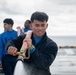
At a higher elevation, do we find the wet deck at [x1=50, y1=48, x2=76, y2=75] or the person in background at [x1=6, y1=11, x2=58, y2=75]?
the person in background at [x1=6, y1=11, x2=58, y2=75]

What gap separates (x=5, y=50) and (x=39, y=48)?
406 centimetres

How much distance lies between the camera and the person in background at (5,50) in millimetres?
9406

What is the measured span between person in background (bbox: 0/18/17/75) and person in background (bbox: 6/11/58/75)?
148 inches

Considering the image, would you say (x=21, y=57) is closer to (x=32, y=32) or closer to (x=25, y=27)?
(x=32, y=32)

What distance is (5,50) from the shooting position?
31.2ft

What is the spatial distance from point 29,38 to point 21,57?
48 cm

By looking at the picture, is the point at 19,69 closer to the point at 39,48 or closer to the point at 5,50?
the point at 39,48

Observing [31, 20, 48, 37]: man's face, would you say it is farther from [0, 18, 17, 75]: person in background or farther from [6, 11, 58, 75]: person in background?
[0, 18, 17, 75]: person in background

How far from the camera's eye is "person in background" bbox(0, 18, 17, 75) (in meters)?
9.41

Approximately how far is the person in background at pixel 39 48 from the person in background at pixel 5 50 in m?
3.76

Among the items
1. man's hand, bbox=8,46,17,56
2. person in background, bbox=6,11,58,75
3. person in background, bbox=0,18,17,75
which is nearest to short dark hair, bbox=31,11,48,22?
person in background, bbox=6,11,58,75

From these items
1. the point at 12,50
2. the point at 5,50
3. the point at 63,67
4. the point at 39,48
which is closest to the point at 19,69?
the point at 12,50

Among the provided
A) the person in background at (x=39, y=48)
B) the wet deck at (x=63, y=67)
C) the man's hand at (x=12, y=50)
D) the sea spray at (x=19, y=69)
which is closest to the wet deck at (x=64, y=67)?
the wet deck at (x=63, y=67)

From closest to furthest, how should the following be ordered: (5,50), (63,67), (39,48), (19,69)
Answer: (19,69), (39,48), (5,50), (63,67)
